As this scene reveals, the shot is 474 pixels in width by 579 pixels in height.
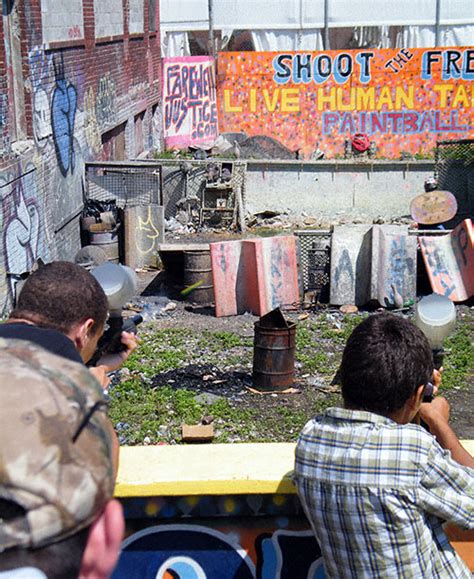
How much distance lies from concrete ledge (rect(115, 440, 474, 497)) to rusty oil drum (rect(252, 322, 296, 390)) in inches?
235

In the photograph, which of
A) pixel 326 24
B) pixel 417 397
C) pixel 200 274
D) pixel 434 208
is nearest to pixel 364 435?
pixel 417 397

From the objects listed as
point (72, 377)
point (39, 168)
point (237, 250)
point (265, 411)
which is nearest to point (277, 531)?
point (72, 377)

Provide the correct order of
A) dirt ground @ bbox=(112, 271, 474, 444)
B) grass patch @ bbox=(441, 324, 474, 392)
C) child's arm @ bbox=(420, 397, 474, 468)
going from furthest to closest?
1. grass patch @ bbox=(441, 324, 474, 392)
2. dirt ground @ bbox=(112, 271, 474, 444)
3. child's arm @ bbox=(420, 397, 474, 468)

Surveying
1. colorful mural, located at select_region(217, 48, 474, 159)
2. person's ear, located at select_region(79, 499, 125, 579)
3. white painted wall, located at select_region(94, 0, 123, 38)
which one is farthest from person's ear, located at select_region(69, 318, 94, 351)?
colorful mural, located at select_region(217, 48, 474, 159)

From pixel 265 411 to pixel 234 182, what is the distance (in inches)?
384

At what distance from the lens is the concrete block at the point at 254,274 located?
1212 centimetres

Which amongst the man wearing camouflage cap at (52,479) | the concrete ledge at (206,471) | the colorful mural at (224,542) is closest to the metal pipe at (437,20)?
the concrete ledge at (206,471)

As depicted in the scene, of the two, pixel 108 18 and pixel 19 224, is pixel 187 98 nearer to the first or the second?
pixel 108 18

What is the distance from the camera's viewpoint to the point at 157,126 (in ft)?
75.8

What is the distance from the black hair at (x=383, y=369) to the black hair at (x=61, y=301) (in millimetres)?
905

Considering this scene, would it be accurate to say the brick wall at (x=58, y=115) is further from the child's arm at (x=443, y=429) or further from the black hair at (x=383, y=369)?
the black hair at (x=383, y=369)

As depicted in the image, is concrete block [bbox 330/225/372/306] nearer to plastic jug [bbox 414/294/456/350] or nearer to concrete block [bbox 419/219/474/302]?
concrete block [bbox 419/219/474/302]

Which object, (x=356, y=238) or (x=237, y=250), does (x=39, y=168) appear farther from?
(x=356, y=238)

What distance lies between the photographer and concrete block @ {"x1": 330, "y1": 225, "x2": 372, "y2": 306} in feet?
41.0
